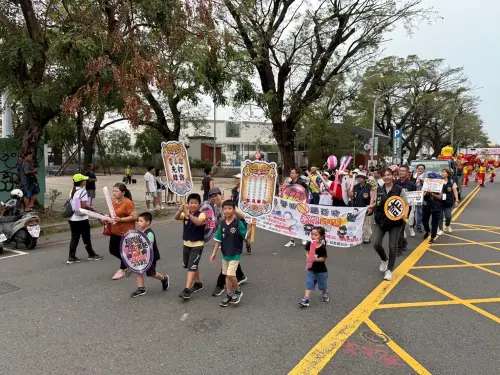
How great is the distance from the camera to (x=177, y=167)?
18.6 ft

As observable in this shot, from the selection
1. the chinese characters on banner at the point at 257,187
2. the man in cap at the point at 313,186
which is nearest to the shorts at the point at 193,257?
the chinese characters on banner at the point at 257,187

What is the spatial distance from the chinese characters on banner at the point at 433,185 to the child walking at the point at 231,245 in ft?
17.7

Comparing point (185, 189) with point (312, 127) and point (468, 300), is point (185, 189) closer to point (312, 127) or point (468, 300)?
point (468, 300)

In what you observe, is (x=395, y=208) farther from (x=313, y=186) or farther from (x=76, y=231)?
(x=76, y=231)

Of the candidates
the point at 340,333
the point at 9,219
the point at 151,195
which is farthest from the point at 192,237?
the point at 151,195

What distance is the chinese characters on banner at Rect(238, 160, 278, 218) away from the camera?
6.03 metres

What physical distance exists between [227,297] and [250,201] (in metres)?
1.76

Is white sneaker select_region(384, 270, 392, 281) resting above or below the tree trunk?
below

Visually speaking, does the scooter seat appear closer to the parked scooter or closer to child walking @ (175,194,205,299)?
the parked scooter

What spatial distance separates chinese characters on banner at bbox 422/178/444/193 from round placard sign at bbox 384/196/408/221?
2.93 m

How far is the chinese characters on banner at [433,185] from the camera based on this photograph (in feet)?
27.2

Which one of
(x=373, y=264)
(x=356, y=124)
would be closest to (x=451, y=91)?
(x=356, y=124)

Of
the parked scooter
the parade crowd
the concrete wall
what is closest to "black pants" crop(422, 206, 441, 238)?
the parade crowd

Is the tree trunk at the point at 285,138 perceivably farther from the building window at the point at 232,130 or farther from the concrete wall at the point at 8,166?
the building window at the point at 232,130
